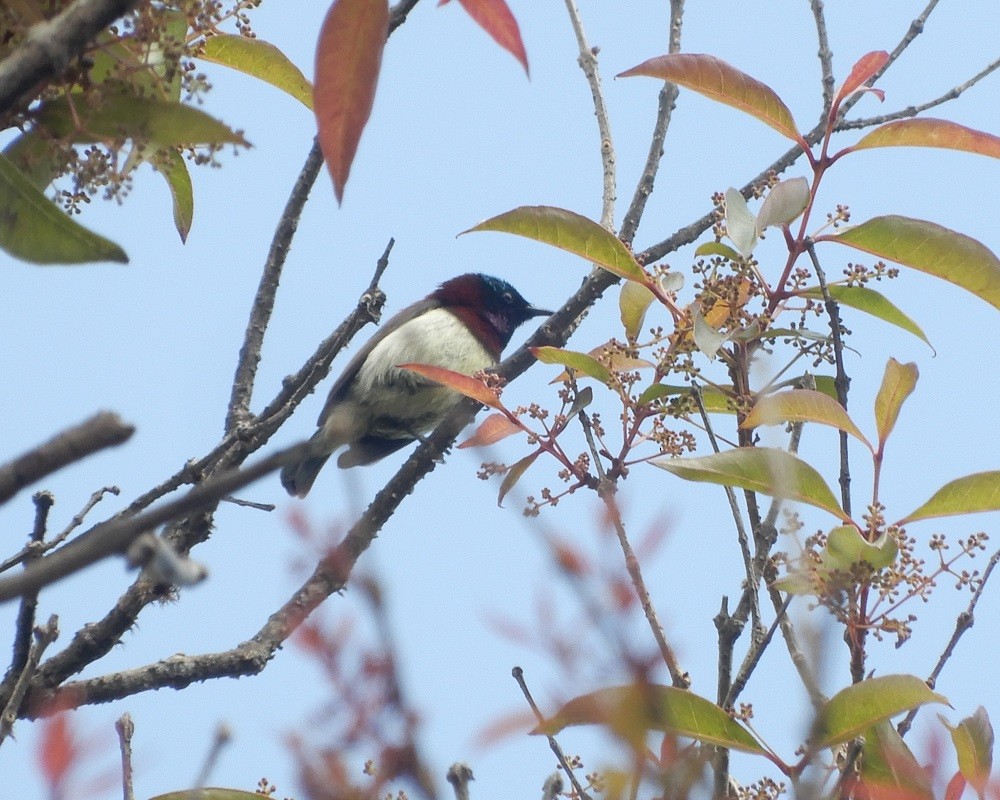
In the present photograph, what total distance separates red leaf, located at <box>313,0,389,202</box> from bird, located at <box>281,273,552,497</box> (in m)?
5.07

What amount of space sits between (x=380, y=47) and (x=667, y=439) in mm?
1297

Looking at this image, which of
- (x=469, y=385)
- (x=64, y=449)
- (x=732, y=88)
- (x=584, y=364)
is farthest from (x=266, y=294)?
(x=64, y=449)

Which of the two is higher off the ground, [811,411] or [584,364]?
[584,364]

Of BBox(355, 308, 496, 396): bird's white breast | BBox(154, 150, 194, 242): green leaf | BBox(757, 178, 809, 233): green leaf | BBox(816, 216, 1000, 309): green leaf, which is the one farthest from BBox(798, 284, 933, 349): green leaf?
BBox(355, 308, 496, 396): bird's white breast

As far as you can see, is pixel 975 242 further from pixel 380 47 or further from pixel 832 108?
pixel 380 47

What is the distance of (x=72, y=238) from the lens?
1.26 m

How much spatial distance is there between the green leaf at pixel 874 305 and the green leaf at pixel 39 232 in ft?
5.42

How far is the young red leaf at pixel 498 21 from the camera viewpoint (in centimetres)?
129

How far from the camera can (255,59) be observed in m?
2.08

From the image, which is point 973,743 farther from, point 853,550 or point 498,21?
point 498,21

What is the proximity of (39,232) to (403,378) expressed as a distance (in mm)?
5290

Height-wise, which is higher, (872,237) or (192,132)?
(872,237)

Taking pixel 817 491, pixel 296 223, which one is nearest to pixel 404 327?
pixel 296 223

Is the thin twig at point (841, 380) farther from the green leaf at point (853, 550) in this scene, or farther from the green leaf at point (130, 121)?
the green leaf at point (130, 121)
